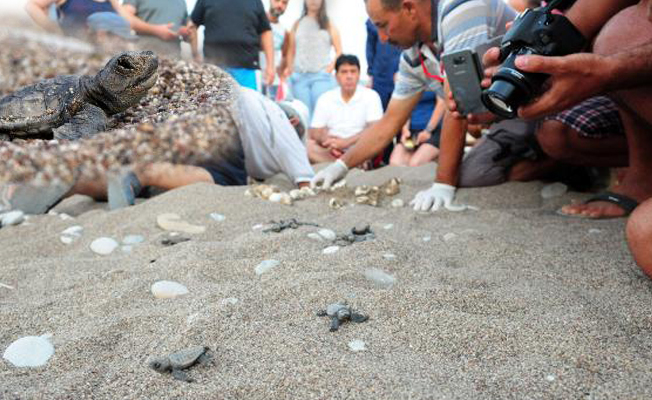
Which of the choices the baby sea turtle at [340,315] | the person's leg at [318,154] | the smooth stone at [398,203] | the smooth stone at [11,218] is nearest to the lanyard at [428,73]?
the smooth stone at [398,203]

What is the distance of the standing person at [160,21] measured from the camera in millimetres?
531

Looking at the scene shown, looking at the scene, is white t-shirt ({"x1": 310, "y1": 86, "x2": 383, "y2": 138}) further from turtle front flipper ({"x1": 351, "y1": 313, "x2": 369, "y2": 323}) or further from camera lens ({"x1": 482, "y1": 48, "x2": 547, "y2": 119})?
turtle front flipper ({"x1": 351, "y1": 313, "x2": 369, "y2": 323})

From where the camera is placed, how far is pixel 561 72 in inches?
45.2

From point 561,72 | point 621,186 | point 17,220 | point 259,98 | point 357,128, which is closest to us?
point 259,98

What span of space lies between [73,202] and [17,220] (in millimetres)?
488

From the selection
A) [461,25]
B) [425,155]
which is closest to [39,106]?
[461,25]

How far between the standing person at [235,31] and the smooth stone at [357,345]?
0.49 metres

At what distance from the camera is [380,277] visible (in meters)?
1.22

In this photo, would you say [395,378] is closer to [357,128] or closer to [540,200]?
[540,200]

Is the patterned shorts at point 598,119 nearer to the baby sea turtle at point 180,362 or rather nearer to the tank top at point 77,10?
the baby sea turtle at point 180,362

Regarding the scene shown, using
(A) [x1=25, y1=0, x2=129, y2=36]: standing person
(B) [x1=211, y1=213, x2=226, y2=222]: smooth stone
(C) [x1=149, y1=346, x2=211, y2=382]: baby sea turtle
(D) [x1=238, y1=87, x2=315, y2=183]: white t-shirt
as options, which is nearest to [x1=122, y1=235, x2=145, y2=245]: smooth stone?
(B) [x1=211, y1=213, x2=226, y2=222]: smooth stone

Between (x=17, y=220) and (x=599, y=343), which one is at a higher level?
(x=599, y=343)

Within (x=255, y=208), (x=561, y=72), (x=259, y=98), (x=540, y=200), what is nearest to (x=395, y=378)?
(x=259, y=98)

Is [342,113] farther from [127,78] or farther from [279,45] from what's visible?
[127,78]
